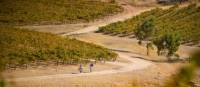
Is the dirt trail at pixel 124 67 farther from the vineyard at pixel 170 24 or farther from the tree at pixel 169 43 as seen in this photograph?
the vineyard at pixel 170 24

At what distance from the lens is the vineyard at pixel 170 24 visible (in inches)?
3000

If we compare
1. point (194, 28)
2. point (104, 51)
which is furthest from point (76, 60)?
point (194, 28)

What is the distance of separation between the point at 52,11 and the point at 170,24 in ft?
88.0

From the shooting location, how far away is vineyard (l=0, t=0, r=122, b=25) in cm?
9094

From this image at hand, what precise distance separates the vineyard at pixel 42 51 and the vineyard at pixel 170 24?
841 inches

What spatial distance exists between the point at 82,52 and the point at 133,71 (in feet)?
26.9

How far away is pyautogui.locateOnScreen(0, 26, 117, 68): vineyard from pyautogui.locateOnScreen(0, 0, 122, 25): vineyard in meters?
31.5

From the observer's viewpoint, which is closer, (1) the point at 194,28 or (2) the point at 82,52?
(2) the point at 82,52

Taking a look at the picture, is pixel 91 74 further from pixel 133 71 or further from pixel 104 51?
pixel 104 51

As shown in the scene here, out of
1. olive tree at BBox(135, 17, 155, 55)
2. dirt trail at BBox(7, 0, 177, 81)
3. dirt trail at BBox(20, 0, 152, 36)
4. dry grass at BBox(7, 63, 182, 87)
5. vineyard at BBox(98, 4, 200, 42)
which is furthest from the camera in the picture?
dirt trail at BBox(20, 0, 152, 36)

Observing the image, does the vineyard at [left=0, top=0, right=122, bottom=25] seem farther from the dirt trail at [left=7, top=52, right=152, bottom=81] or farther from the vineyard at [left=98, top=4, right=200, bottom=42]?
the dirt trail at [left=7, top=52, right=152, bottom=81]

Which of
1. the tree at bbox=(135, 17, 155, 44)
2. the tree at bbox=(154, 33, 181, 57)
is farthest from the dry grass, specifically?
the tree at bbox=(135, 17, 155, 44)

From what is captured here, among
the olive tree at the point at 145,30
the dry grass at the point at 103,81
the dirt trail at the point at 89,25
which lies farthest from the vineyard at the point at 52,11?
the dry grass at the point at 103,81

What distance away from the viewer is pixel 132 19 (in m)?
91.7
